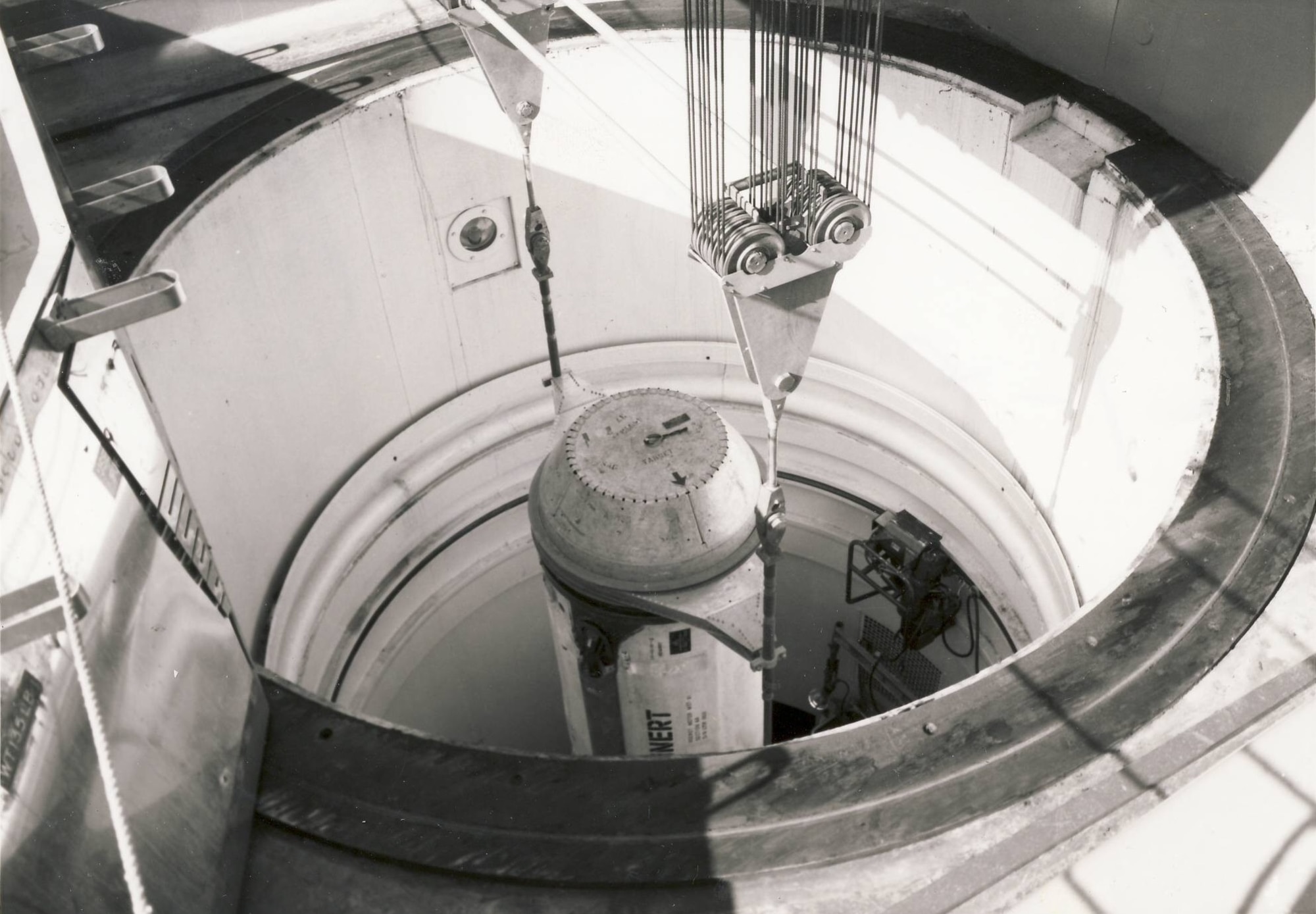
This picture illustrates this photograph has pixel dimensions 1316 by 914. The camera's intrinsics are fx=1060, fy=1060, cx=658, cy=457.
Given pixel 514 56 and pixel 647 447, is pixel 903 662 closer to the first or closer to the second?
pixel 647 447

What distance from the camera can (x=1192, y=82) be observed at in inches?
253

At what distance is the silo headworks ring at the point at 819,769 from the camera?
3.73m

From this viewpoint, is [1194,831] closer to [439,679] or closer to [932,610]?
[932,610]

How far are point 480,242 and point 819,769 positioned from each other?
5.06 m

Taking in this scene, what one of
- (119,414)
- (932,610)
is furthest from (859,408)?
(119,414)

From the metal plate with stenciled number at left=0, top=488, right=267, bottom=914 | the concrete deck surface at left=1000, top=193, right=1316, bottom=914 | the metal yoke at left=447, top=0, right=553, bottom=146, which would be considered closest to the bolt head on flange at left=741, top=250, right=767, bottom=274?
the metal plate with stenciled number at left=0, top=488, right=267, bottom=914

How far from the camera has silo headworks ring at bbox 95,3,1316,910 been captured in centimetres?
373

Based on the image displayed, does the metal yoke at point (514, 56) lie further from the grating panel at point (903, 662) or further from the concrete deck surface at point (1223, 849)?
the grating panel at point (903, 662)

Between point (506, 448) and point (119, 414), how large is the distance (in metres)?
5.35

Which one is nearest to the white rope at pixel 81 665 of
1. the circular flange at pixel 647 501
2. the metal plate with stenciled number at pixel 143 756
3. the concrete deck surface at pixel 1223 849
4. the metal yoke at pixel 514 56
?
the metal plate with stenciled number at pixel 143 756

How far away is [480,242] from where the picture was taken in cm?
779

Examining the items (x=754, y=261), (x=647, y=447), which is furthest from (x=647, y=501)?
(x=754, y=261)

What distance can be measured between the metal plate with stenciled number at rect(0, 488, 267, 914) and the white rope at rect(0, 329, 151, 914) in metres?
0.20

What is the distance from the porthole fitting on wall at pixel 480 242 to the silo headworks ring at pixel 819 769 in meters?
3.90
